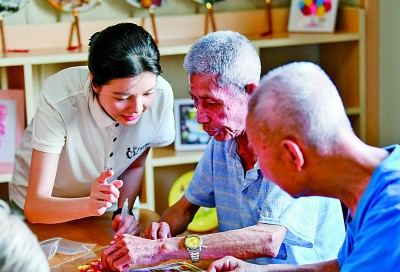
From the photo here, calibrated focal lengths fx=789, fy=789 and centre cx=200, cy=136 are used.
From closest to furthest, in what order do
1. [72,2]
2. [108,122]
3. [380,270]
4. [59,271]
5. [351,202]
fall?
[380,270], [351,202], [59,271], [108,122], [72,2]

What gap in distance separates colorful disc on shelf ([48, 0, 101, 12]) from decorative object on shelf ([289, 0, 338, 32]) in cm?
106

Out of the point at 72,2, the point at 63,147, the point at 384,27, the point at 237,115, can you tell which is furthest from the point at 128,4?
the point at 237,115

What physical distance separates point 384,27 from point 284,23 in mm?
557

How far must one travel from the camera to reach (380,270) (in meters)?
1.55

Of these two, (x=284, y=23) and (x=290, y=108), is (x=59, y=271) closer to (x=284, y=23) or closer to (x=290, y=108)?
(x=290, y=108)

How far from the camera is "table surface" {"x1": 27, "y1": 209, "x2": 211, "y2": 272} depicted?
228 centimetres

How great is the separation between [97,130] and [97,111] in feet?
0.35

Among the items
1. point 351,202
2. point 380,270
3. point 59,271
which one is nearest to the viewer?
point 380,270

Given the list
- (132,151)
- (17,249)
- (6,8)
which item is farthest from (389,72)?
(17,249)

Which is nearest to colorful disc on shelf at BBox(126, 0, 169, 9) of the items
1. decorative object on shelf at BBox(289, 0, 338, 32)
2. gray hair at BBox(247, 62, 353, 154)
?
decorative object on shelf at BBox(289, 0, 338, 32)

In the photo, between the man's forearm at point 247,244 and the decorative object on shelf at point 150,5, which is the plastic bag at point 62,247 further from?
the decorative object on shelf at point 150,5

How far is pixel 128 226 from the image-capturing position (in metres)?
2.45

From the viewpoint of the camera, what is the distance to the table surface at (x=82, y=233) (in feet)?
7.48

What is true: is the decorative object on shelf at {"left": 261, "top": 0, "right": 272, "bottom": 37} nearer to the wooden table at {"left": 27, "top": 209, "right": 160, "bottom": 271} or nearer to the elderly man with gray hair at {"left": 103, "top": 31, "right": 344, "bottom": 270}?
the wooden table at {"left": 27, "top": 209, "right": 160, "bottom": 271}
